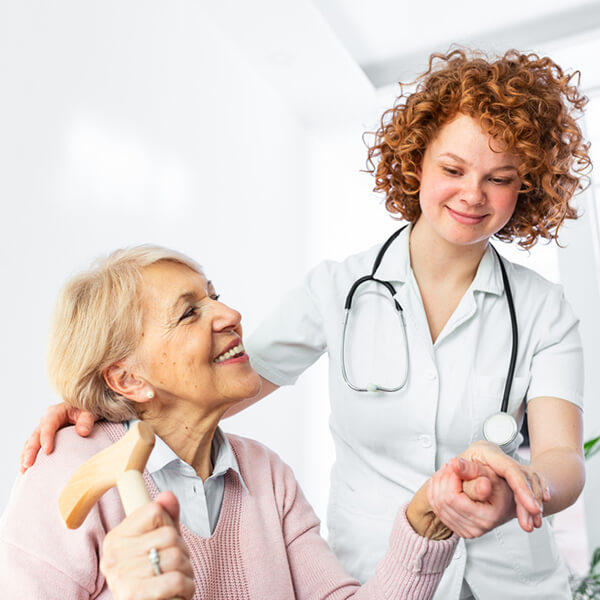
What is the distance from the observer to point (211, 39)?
316 centimetres

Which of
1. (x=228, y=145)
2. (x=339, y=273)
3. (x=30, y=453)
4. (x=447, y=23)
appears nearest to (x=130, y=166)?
(x=228, y=145)

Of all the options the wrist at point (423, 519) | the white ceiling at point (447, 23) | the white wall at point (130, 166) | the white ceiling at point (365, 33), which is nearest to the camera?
the wrist at point (423, 519)

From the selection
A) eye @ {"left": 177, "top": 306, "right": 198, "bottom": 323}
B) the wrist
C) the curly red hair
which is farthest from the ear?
the curly red hair

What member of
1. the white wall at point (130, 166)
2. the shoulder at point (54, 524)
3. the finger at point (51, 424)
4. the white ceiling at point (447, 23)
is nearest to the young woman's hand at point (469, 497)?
the shoulder at point (54, 524)

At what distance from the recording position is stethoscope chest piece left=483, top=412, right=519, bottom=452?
138cm

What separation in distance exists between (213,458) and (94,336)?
0.34 m

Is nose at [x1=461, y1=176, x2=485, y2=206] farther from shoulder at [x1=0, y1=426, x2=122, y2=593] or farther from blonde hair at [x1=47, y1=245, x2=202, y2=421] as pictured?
shoulder at [x1=0, y1=426, x2=122, y2=593]

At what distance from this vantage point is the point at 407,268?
1.62m

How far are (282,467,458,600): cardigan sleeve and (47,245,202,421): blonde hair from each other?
1.32ft

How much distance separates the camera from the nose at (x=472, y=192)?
1367 mm

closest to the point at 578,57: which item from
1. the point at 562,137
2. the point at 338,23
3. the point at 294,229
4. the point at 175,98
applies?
the point at 338,23

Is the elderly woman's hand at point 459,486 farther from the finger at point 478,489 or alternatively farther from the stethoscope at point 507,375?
the stethoscope at point 507,375

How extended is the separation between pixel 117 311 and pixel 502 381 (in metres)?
0.81

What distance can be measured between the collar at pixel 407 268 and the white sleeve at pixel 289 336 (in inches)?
6.0
